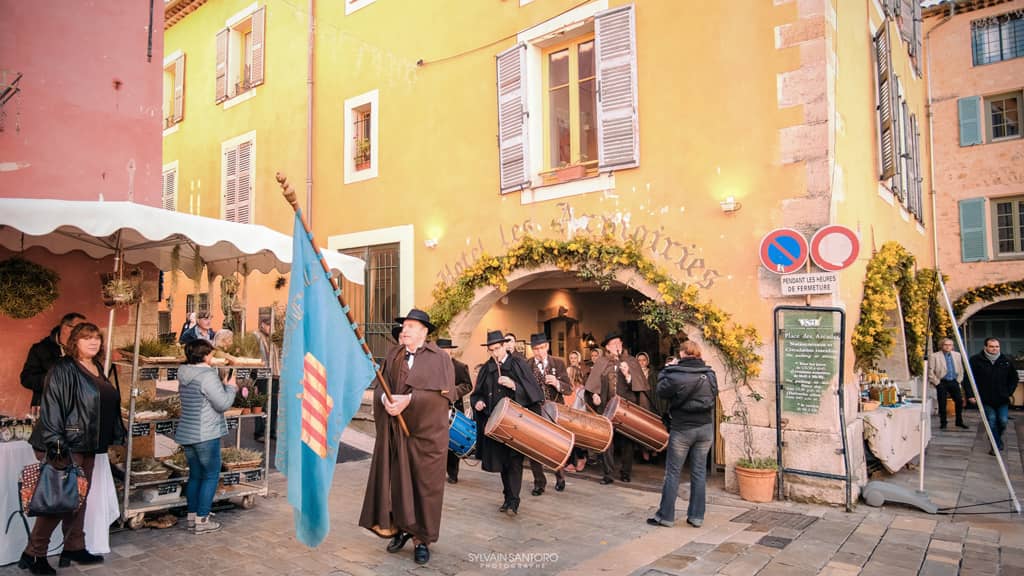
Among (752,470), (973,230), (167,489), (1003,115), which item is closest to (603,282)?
(752,470)

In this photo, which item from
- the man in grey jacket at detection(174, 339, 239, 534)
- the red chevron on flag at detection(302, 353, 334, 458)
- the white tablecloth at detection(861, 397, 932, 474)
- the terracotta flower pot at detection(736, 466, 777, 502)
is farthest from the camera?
the white tablecloth at detection(861, 397, 932, 474)

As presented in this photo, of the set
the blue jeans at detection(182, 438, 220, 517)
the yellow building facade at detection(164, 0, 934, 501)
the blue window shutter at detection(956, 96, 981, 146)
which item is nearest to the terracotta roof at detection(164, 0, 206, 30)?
the yellow building facade at detection(164, 0, 934, 501)

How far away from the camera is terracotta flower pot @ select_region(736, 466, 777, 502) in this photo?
252 inches

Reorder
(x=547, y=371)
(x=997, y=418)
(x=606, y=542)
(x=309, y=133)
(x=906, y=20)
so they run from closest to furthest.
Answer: (x=606, y=542) < (x=547, y=371) < (x=997, y=418) < (x=906, y=20) < (x=309, y=133)

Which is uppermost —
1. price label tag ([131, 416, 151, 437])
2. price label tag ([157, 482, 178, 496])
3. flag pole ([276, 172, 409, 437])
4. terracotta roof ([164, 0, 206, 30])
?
terracotta roof ([164, 0, 206, 30])

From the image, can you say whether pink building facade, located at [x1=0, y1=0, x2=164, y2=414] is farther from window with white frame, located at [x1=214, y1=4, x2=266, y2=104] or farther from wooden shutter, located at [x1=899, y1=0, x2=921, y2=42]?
wooden shutter, located at [x1=899, y1=0, x2=921, y2=42]

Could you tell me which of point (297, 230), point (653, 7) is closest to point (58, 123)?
point (297, 230)

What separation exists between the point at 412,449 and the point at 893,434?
576cm

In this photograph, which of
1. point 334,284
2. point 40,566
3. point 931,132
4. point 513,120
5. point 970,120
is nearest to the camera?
point 334,284

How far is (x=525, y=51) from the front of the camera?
28.6ft

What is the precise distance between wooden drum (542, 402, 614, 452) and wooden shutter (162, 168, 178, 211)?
37.5ft

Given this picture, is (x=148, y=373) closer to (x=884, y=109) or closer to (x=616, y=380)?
(x=616, y=380)

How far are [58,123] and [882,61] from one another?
31.4ft

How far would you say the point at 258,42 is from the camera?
1258cm
